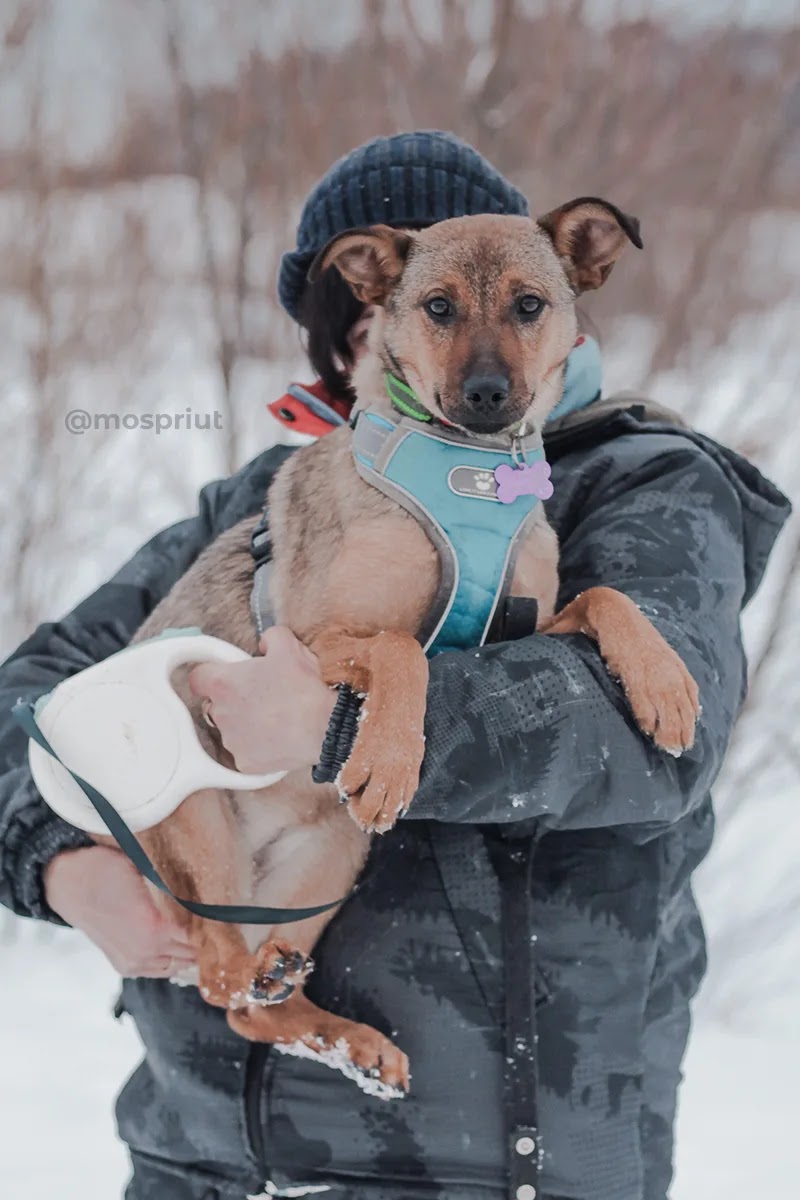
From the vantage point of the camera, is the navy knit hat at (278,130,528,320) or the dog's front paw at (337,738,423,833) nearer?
the dog's front paw at (337,738,423,833)

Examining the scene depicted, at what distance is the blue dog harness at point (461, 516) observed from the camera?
6.69ft

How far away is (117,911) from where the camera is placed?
2.09 meters

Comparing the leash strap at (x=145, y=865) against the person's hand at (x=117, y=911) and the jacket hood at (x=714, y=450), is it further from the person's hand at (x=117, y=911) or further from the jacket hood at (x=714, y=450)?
the jacket hood at (x=714, y=450)

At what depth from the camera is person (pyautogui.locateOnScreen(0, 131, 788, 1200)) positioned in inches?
66.8

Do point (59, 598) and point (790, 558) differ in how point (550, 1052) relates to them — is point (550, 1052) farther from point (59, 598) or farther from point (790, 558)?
point (59, 598)

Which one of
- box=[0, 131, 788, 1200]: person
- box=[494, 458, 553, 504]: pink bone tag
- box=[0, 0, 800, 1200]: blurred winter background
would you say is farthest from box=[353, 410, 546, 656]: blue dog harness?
box=[0, 0, 800, 1200]: blurred winter background

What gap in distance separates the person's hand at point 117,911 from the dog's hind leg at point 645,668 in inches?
39.7

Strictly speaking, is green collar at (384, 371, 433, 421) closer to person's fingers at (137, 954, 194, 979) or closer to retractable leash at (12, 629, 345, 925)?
retractable leash at (12, 629, 345, 925)

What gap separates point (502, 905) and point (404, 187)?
1646 mm

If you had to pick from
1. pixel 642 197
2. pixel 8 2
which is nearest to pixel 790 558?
pixel 642 197

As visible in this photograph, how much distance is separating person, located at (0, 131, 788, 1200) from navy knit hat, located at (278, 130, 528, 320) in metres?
0.67

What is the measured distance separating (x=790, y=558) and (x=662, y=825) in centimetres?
345

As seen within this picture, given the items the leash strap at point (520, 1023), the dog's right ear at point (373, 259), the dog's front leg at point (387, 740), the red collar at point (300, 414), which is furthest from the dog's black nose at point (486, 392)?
the leash strap at point (520, 1023)

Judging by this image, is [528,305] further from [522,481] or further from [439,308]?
[522,481]
